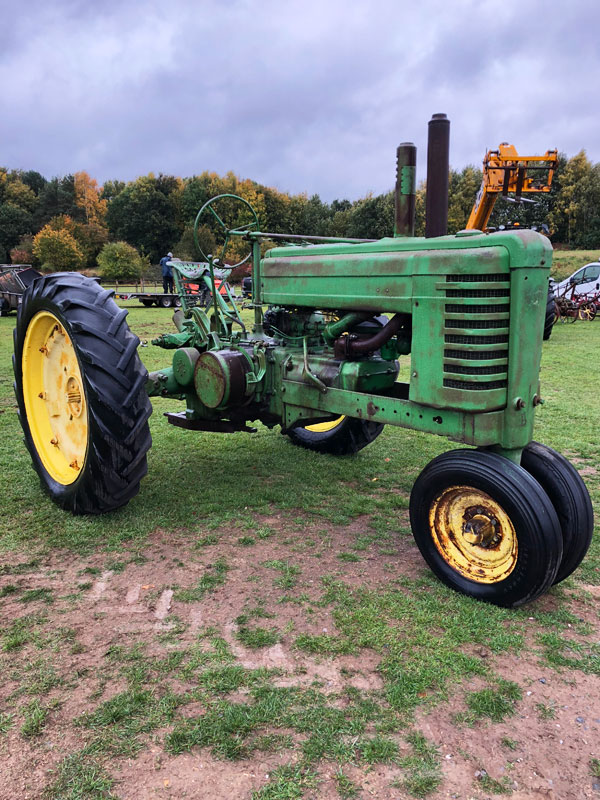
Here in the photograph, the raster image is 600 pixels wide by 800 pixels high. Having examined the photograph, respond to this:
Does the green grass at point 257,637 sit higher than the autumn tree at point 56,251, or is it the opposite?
the autumn tree at point 56,251

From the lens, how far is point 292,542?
11.3 ft

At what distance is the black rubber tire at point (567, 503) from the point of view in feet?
9.08

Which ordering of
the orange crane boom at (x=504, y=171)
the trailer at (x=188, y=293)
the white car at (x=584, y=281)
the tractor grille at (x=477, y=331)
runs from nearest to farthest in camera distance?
the tractor grille at (x=477, y=331) → the trailer at (x=188, y=293) → the orange crane boom at (x=504, y=171) → the white car at (x=584, y=281)

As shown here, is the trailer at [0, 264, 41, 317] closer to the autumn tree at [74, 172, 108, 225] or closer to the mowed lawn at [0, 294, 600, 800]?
the mowed lawn at [0, 294, 600, 800]

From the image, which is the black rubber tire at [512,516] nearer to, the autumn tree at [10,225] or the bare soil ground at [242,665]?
the bare soil ground at [242,665]

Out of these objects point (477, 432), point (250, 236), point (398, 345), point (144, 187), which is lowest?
point (477, 432)

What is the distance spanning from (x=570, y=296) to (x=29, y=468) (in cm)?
1764

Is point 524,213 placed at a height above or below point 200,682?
above

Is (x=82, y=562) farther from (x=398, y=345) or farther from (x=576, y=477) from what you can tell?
(x=576, y=477)

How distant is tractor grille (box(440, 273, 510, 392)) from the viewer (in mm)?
2635

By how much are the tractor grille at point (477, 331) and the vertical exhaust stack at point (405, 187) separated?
79 cm

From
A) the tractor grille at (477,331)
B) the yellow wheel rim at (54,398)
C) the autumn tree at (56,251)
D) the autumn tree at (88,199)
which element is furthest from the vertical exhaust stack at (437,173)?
the autumn tree at (88,199)

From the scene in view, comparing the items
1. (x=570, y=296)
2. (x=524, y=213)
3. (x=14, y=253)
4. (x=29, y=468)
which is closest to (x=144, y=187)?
(x=14, y=253)

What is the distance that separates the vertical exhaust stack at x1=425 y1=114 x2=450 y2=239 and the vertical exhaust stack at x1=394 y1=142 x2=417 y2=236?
162mm
